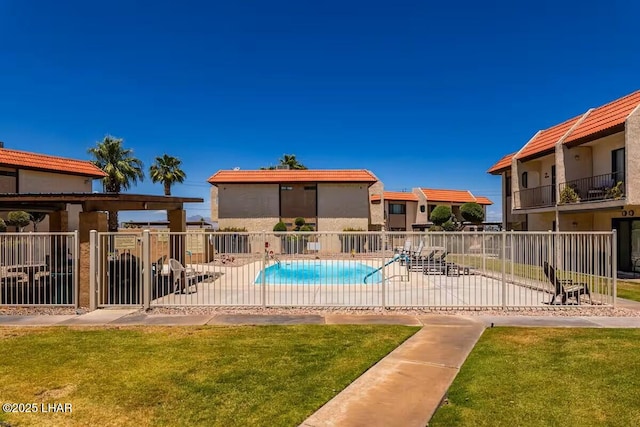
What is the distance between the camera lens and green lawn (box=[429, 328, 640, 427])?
14.8ft

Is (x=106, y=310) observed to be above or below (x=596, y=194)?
below

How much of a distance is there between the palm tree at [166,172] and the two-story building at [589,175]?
33.6 metres

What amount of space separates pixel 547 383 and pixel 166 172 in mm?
44062

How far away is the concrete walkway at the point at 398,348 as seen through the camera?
183 inches

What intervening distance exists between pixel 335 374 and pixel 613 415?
3290mm

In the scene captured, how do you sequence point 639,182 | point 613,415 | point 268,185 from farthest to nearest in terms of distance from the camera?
point 268,185, point 639,182, point 613,415

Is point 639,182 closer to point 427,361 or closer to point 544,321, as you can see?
point 544,321

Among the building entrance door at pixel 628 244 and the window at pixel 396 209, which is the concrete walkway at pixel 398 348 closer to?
the building entrance door at pixel 628 244

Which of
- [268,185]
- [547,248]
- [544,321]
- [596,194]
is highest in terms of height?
[268,185]

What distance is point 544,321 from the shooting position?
9.11m

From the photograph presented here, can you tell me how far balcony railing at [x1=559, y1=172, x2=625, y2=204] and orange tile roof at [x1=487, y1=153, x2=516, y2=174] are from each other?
7.68 m

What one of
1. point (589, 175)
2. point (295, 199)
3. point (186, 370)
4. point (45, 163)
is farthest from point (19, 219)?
point (589, 175)

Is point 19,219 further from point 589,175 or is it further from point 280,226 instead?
point 589,175

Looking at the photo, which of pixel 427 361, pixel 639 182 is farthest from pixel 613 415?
pixel 639 182
